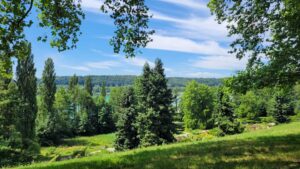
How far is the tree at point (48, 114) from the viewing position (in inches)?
3206

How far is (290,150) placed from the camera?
12.6m

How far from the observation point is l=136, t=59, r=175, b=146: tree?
43344 mm

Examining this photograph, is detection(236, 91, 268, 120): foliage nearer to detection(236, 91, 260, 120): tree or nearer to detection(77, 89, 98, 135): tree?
detection(236, 91, 260, 120): tree

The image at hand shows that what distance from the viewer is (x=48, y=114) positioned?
84.8 meters

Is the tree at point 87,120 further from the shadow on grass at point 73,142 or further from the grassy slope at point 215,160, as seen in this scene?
the grassy slope at point 215,160

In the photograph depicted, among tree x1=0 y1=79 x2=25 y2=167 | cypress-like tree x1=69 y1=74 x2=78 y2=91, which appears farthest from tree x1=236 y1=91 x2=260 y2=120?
tree x1=0 y1=79 x2=25 y2=167

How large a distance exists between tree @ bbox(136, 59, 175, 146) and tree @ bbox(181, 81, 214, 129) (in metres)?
45.8

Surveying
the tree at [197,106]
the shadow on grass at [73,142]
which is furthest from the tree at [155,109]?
the tree at [197,106]

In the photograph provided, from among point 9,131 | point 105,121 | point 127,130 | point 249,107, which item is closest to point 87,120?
point 105,121

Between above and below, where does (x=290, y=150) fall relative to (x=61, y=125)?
above

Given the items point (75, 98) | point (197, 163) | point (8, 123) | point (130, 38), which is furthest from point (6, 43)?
point (75, 98)

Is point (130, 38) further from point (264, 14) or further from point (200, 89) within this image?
point (200, 89)

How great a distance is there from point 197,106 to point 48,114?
38.8 metres

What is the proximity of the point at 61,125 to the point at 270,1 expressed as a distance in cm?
8366
